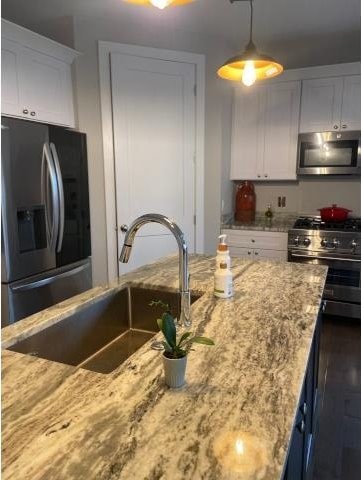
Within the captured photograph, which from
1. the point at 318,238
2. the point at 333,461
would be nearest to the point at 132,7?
the point at 318,238

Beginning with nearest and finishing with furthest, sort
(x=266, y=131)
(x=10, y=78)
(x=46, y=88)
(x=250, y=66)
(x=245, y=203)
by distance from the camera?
1. (x=250, y=66)
2. (x=10, y=78)
3. (x=46, y=88)
4. (x=266, y=131)
5. (x=245, y=203)

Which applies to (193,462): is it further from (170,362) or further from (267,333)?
(267,333)

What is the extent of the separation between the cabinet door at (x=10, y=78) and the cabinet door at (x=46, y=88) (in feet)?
0.16

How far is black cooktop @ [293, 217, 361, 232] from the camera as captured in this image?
333 cm

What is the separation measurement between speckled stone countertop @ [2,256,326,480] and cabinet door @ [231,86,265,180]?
9.06 feet

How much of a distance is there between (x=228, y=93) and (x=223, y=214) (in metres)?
1.23

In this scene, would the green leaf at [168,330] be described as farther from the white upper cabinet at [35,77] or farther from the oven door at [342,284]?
the oven door at [342,284]

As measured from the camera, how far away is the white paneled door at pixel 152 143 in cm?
311

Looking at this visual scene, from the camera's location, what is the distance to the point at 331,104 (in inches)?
135

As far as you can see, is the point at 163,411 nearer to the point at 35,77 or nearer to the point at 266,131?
the point at 35,77

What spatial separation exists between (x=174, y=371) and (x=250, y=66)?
1.68 meters

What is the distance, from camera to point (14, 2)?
2.73 m

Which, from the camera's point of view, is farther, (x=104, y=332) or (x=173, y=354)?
(x=104, y=332)

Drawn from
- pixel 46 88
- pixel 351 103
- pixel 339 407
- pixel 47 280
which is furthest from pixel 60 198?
pixel 351 103
